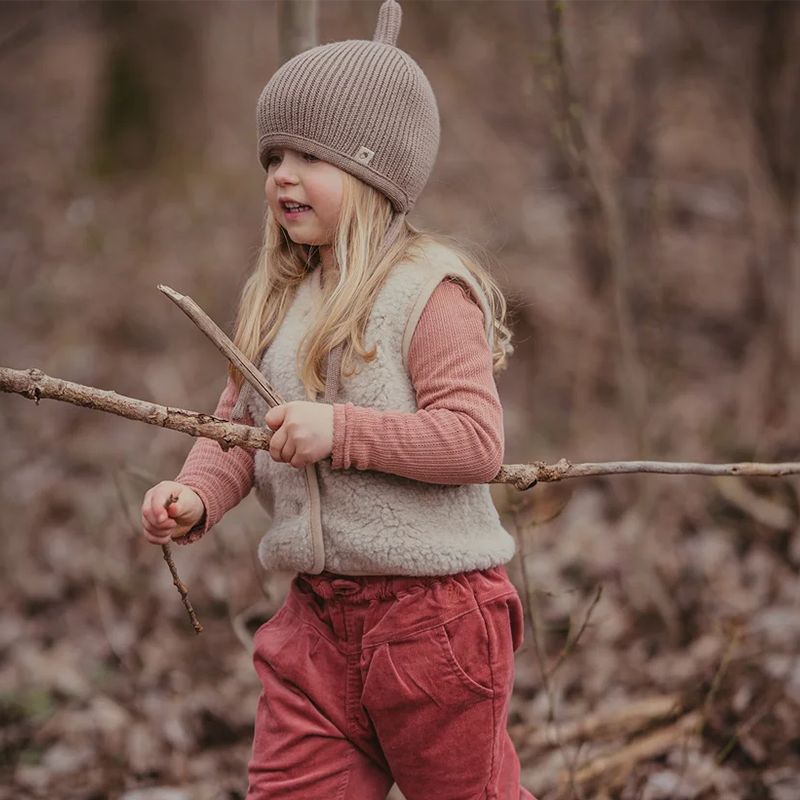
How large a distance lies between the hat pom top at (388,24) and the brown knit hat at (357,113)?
58 mm

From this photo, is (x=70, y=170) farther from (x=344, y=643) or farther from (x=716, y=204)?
(x=344, y=643)

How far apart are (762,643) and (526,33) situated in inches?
314

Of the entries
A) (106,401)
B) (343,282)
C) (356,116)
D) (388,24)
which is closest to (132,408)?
(106,401)

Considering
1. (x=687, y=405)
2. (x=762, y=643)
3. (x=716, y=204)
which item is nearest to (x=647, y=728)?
(x=762, y=643)

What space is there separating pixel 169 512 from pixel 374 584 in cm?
44

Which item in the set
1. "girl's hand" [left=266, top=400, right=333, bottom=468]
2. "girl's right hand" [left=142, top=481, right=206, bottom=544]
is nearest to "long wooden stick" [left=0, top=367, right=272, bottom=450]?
"girl's hand" [left=266, top=400, right=333, bottom=468]

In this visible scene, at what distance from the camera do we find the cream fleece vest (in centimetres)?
197

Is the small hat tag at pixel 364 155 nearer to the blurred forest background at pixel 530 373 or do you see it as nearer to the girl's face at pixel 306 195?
the girl's face at pixel 306 195

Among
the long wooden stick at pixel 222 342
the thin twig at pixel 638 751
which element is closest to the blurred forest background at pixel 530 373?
the thin twig at pixel 638 751

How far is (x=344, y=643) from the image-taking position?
2037mm

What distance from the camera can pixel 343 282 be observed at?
1.99 metres

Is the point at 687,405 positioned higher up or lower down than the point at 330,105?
lower down

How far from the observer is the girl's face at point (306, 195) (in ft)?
6.61

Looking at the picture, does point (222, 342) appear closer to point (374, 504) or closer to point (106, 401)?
point (106, 401)
